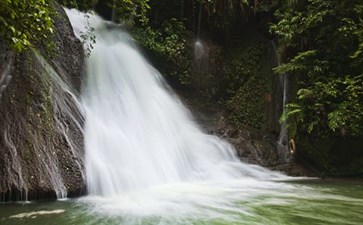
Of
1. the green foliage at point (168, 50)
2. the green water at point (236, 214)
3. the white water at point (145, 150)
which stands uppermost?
the green foliage at point (168, 50)

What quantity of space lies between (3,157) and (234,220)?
3031 mm

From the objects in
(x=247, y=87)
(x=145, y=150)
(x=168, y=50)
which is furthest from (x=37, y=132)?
(x=247, y=87)

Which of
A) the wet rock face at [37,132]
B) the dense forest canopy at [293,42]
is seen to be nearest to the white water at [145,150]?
the wet rock face at [37,132]

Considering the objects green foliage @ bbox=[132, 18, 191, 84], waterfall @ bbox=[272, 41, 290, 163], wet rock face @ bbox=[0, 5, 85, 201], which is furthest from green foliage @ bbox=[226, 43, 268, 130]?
wet rock face @ bbox=[0, 5, 85, 201]

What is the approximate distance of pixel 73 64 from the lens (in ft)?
23.1

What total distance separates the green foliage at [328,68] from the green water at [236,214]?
264cm

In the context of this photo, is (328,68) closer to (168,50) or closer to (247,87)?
(247,87)

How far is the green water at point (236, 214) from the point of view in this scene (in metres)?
3.86

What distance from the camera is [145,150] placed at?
22.5 ft

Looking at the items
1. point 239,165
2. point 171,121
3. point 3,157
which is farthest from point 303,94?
point 3,157

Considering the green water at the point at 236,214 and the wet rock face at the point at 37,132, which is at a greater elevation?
the wet rock face at the point at 37,132

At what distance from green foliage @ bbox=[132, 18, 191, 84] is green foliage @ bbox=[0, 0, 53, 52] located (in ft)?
20.1

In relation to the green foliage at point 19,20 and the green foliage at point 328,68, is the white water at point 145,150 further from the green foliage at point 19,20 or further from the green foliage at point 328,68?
the green foliage at point 19,20

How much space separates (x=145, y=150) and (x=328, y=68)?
15.3ft
